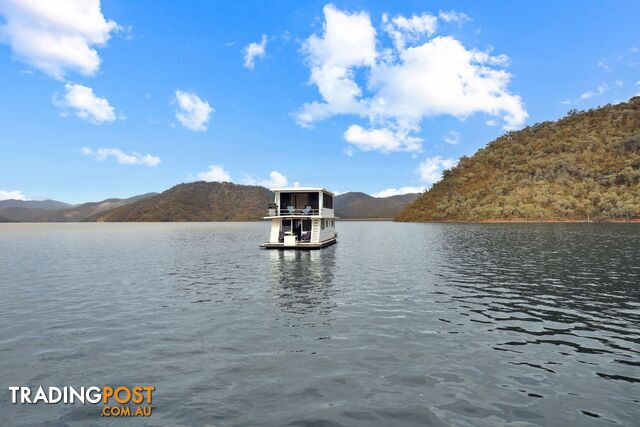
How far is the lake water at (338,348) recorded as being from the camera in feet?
30.0

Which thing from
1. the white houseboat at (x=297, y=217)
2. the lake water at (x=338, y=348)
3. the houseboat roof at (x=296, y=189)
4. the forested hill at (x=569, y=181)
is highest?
the forested hill at (x=569, y=181)

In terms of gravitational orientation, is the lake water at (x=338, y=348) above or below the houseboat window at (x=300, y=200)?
below

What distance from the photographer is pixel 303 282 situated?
27.2 metres

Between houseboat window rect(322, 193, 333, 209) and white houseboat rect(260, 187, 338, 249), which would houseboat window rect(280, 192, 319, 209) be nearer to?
white houseboat rect(260, 187, 338, 249)

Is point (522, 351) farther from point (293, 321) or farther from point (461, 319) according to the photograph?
point (293, 321)

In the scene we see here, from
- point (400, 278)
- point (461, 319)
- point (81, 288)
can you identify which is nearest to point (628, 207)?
point (400, 278)

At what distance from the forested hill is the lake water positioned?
141 meters

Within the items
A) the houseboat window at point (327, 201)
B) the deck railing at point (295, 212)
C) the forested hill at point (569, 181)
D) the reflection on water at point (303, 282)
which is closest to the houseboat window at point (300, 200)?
the deck railing at point (295, 212)

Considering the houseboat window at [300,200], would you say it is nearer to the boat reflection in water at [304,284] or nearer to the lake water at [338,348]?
the boat reflection in water at [304,284]

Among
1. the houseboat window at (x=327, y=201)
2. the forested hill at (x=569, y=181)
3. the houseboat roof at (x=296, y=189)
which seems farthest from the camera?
the forested hill at (x=569, y=181)

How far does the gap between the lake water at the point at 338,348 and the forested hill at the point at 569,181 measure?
462 feet

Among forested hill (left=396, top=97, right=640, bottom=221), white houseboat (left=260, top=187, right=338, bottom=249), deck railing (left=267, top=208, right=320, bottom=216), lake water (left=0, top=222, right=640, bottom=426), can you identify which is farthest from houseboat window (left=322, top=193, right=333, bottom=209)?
forested hill (left=396, top=97, right=640, bottom=221)

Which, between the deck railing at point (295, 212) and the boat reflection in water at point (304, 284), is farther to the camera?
the deck railing at point (295, 212)

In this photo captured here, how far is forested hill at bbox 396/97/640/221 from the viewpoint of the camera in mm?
145125
